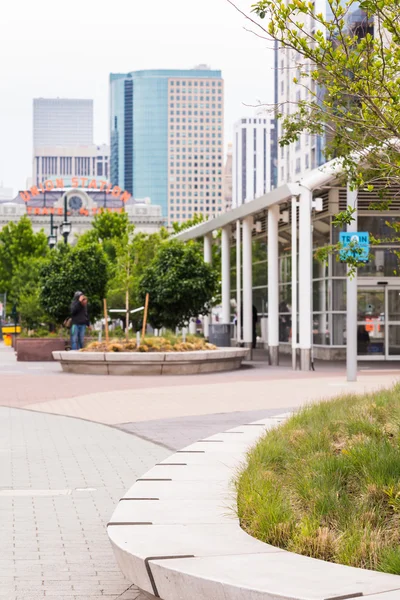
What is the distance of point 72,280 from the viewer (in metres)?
37.1

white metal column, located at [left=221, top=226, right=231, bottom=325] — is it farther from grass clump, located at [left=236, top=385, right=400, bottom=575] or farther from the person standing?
grass clump, located at [left=236, top=385, right=400, bottom=575]

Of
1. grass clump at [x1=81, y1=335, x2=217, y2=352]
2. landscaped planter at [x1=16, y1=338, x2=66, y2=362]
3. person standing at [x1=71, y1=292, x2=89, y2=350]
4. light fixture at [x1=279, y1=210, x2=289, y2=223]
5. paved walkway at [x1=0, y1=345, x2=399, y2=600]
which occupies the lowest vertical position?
paved walkway at [x1=0, y1=345, x2=399, y2=600]

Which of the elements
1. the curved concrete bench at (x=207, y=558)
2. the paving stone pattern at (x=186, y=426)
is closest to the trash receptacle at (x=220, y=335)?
the paving stone pattern at (x=186, y=426)

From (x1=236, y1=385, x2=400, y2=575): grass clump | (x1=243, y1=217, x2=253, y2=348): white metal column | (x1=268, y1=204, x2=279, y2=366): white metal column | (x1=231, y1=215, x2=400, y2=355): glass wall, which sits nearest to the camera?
(x1=236, y1=385, x2=400, y2=575): grass clump

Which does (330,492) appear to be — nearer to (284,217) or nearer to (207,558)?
(207,558)

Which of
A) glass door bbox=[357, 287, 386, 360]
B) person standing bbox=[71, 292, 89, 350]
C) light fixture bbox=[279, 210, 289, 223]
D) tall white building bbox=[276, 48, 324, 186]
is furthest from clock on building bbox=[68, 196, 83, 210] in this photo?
person standing bbox=[71, 292, 89, 350]

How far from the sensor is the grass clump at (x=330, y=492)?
17.5 feet

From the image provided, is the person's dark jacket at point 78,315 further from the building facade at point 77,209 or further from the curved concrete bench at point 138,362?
the building facade at point 77,209

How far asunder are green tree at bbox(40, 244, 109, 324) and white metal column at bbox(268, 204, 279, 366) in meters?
10.3

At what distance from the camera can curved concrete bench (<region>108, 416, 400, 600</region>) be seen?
14.9 feet

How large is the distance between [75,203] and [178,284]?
118 metres

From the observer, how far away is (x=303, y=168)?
324 feet

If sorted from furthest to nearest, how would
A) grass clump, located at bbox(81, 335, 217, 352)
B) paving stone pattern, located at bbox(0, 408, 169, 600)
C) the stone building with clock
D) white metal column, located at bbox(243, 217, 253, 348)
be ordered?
1. the stone building with clock
2. white metal column, located at bbox(243, 217, 253, 348)
3. grass clump, located at bbox(81, 335, 217, 352)
4. paving stone pattern, located at bbox(0, 408, 169, 600)

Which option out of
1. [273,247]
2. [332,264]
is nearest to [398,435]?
[273,247]
